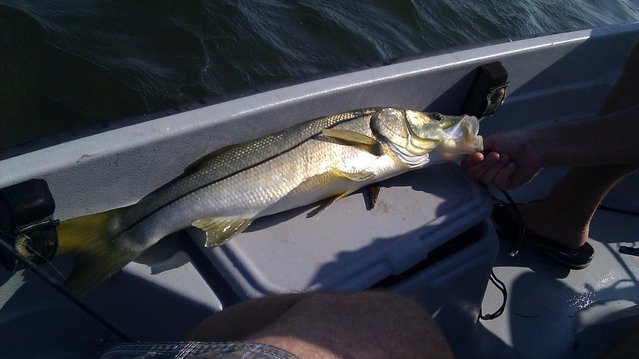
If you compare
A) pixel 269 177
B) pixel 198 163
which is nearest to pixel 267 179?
pixel 269 177

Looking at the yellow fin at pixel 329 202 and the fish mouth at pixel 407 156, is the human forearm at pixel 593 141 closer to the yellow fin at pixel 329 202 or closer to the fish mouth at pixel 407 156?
the fish mouth at pixel 407 156

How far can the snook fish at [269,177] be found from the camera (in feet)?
7.59

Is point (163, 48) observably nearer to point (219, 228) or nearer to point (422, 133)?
point (422, 133)

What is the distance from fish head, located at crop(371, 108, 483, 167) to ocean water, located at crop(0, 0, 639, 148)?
3.48 feet

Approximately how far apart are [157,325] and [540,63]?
9.09ft

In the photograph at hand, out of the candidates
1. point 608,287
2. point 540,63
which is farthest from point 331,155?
point 608,287

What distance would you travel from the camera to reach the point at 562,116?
403 cm

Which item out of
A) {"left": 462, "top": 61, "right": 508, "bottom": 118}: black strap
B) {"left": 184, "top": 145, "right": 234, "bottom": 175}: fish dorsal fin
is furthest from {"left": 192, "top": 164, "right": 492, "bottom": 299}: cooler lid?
{"left": 462, "top": 61, "right": 508, "bottom": 118}: black strap

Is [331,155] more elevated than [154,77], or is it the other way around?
[154,77]

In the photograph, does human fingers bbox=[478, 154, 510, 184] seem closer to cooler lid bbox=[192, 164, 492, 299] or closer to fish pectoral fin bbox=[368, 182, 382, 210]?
cooler lid bbox=[192, 164, 492, 299]

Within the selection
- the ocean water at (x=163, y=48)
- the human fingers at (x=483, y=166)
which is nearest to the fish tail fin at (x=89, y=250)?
the ocean water at (x=163, y=48)

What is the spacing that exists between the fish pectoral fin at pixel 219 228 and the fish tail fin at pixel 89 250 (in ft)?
1.06

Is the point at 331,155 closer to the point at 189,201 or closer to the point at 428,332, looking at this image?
the point at 189,201

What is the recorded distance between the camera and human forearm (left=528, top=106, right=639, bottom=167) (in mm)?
2578
